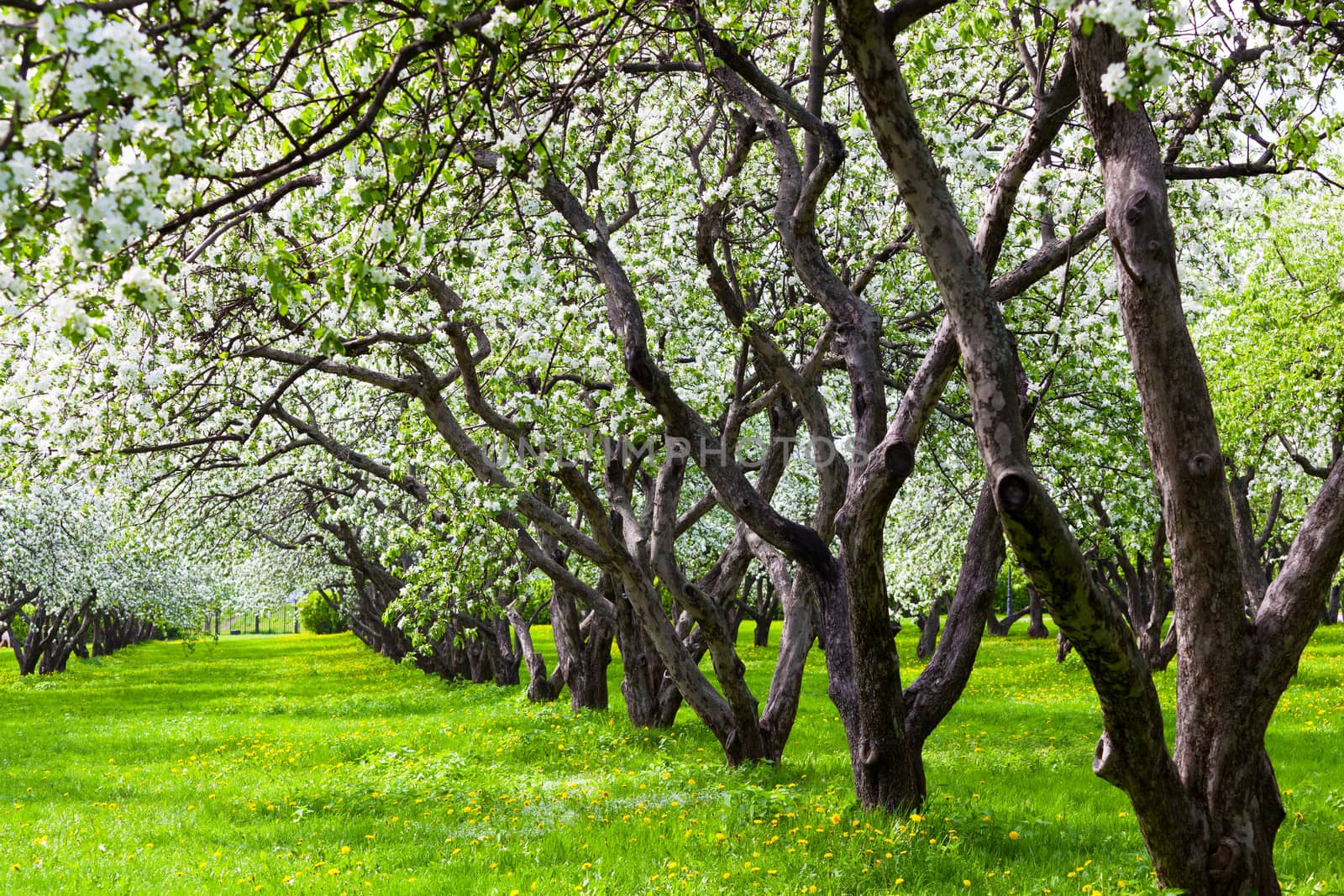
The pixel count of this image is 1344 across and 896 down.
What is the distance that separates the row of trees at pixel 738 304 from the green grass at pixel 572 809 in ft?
3.43

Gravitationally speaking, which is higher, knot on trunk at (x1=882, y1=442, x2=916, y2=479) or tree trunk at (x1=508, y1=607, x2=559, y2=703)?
knot on trunk at (x1=882, y1=442, x2=916, y2=479)

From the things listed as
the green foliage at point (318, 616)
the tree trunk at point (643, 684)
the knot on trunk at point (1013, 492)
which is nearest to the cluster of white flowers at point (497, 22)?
the knot on trunk at point (1013, 492)

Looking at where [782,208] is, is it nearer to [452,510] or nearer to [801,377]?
[801,377]

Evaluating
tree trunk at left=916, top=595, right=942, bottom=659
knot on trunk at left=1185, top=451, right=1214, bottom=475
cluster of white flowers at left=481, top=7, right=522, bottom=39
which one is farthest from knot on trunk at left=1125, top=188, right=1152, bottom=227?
tree trunk at left=916, top=595, right=942, bottom=659

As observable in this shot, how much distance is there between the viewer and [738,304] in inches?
386

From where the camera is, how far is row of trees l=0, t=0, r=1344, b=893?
4.02 meters

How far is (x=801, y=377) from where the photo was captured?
9.66 metres

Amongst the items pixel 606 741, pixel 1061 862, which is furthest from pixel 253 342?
pixel 1061 862

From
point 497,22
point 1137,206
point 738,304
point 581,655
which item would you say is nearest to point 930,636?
point 581,655

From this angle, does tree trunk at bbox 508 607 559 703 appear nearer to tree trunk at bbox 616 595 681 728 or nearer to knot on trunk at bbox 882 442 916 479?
tree trunk at bbox 616 595 681 728

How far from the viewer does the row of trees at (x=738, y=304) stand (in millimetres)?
4016

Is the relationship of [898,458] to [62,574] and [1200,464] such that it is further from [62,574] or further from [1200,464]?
[62,574]

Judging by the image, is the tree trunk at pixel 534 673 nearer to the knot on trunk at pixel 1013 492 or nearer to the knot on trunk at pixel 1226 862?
the knot on trunk at pixel 1226 862

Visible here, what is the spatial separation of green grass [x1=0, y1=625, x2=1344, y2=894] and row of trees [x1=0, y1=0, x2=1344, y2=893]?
105 centimetres
